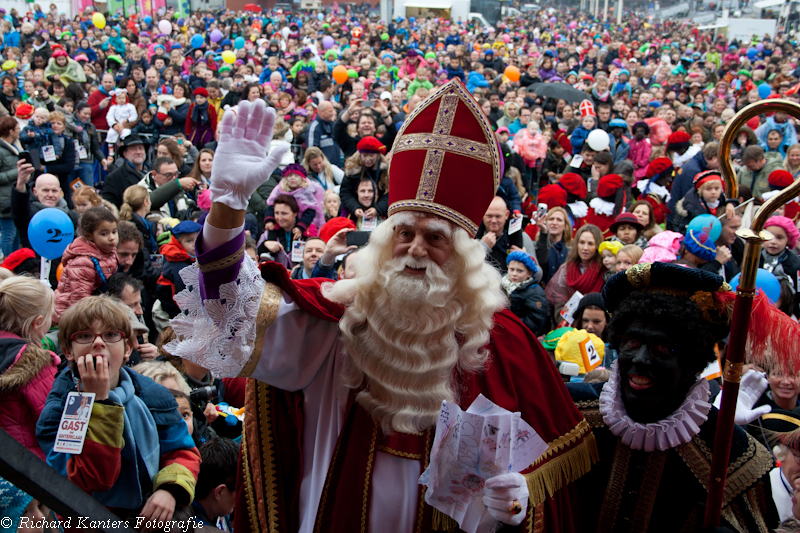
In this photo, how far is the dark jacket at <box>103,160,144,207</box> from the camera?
24.6 ft

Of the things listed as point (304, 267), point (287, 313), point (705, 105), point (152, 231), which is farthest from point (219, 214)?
point (705, 105)

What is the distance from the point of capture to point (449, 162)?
8.57 ft

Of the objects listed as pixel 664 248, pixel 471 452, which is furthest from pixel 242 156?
pixel 664 248

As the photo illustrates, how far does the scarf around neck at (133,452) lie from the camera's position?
9.10 ft

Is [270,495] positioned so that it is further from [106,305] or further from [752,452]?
[752,452]

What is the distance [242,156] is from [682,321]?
61.8 inches

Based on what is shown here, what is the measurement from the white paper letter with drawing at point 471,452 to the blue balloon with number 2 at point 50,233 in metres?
4.30

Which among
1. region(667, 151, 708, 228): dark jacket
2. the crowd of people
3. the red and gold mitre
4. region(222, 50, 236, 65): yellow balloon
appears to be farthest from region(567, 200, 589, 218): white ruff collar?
region(222, 50, 236, 65): yellow balloon

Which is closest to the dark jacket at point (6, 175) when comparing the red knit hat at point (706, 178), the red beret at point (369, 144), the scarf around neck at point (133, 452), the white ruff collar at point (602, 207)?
the red beret at point (369, 144)

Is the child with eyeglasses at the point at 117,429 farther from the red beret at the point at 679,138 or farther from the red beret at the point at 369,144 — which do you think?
the red beret at the point at 679,138

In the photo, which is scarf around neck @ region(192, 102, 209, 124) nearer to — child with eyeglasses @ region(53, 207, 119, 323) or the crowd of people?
the crowd of people

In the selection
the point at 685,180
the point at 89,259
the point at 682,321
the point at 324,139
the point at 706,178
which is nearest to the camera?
the point at 682,321

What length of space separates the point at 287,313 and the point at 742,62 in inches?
915

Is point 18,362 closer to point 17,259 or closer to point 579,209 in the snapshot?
point 17,259
